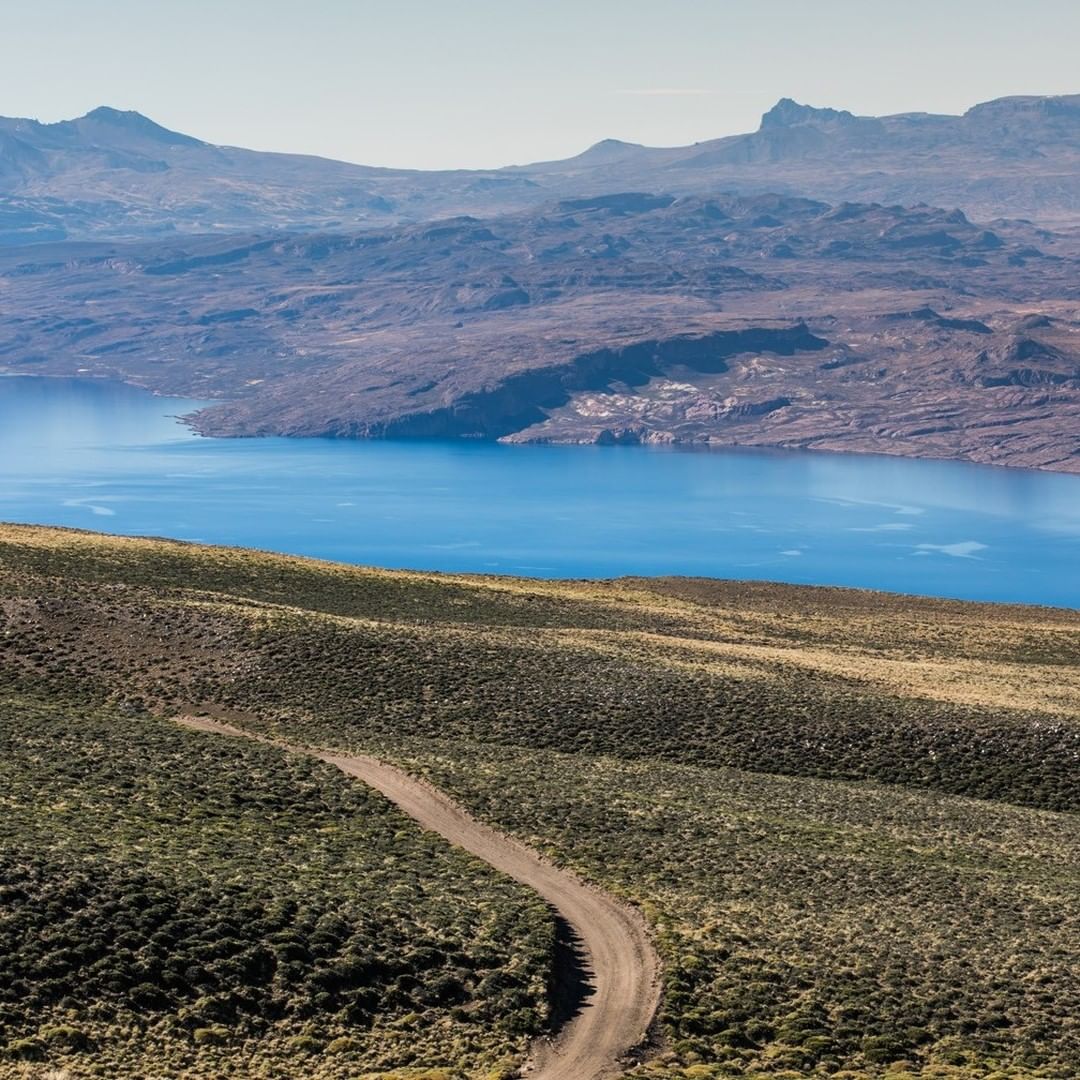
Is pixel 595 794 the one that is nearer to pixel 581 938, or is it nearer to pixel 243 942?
pixel 581 938

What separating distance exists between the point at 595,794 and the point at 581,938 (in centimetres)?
1122

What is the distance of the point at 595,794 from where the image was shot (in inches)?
1677

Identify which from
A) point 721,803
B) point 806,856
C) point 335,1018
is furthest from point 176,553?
point 335,1018

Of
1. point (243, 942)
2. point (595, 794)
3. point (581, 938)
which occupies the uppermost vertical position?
point (243, 942)

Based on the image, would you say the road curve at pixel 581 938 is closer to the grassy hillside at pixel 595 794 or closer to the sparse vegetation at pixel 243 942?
the grassy hillside at pixel 595 794

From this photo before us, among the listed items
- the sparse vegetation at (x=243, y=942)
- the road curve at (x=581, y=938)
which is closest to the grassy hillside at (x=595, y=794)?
the sparse vegetation at (x=243, y=942)

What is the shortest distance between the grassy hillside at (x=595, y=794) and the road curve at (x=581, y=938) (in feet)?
2.06

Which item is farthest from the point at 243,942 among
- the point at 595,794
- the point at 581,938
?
the point at 595,794

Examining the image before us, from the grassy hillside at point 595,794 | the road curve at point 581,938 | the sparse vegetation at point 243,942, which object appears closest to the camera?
the sparse vegetation at point 243,942

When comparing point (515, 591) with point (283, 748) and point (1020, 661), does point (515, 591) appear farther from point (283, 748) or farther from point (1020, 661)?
point (283, 748)

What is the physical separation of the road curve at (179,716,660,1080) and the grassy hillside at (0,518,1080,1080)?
0.63 meters

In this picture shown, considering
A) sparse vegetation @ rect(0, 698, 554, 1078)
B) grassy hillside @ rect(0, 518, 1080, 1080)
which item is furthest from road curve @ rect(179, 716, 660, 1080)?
sparse vegetation @ rect(0, 698, 554, 1078)

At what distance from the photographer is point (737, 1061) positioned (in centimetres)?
2597

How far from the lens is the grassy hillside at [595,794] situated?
27.0 meters
